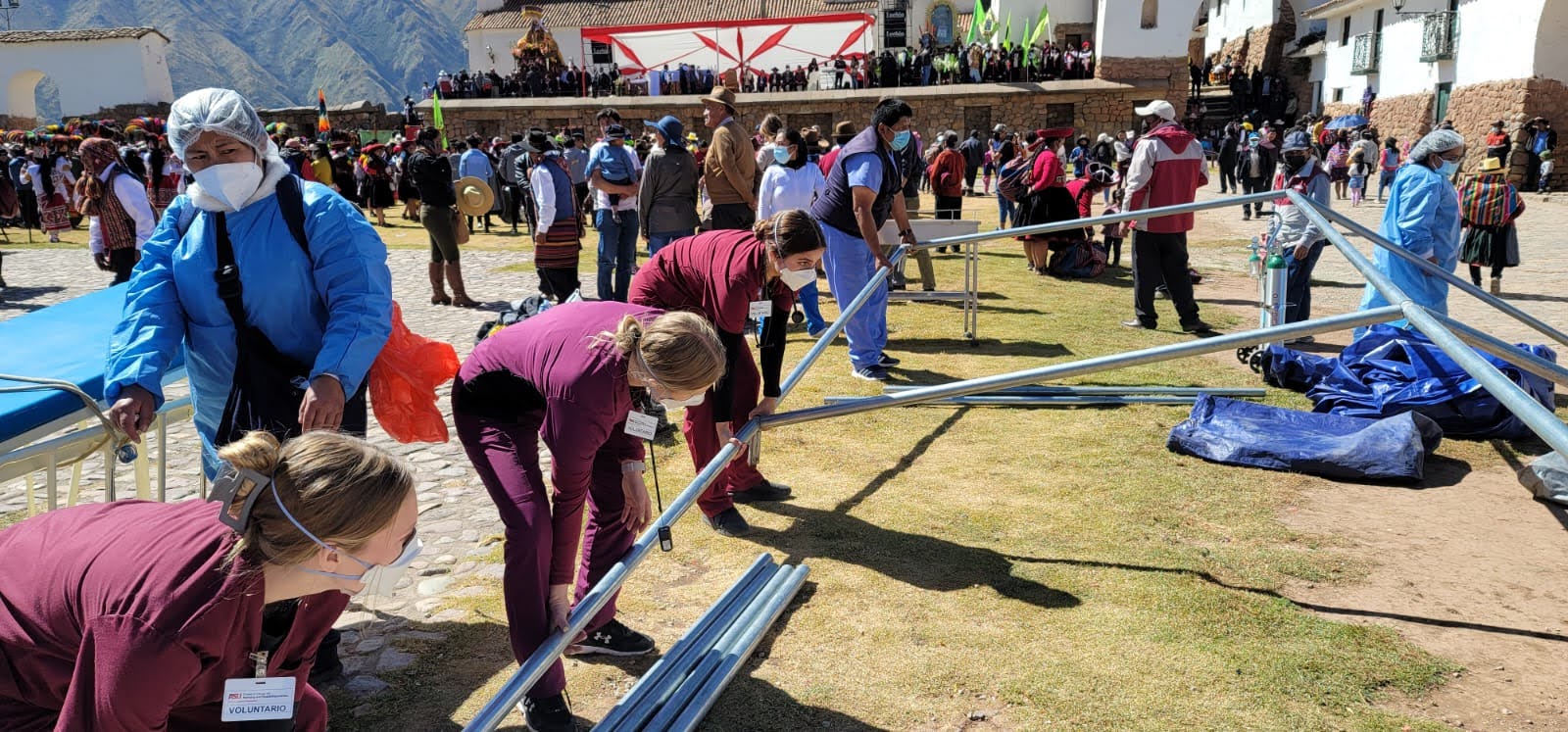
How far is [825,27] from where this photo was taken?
38531mm

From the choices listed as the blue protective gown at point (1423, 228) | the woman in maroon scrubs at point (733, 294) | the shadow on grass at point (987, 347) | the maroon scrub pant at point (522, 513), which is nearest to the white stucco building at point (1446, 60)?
the blue protective gown at point (1423, 228)

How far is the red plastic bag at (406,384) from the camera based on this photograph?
3284mm

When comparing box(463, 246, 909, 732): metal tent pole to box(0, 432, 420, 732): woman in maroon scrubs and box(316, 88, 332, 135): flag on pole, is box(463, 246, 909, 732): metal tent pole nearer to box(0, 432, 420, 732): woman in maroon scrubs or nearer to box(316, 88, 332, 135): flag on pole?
box(0, 432, 420, 732): woman in maroon scrubs

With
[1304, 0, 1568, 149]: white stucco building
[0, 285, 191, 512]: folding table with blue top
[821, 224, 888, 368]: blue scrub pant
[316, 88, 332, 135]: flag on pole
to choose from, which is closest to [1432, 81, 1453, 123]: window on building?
[1304, 0, 1568, 149]: white stucco building

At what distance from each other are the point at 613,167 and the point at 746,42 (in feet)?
103

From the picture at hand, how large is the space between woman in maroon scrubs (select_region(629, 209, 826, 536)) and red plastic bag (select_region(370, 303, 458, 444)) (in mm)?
1047

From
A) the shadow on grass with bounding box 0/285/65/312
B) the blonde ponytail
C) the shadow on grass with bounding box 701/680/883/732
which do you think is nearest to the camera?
the blonde ponytail

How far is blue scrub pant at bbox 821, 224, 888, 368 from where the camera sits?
7258mm

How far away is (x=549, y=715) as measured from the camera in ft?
10.1

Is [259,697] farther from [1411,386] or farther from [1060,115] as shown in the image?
[1060,115]

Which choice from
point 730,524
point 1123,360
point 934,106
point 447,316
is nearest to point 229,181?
point 730,524

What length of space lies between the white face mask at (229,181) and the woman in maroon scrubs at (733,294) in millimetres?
1734

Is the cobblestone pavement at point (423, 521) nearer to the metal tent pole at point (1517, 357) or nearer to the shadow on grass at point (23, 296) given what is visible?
the shadow on grass at point (23, 296)

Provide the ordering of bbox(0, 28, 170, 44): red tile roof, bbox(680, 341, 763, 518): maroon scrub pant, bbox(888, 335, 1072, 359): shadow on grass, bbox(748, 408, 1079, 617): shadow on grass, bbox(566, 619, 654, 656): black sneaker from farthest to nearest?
bbox(0, 28, 170, 44): red tile roof
bbox(888, 335, 1072, 359): shadow on grass
bbox(680, 341, 763, 518): maroon scrub pant
bbox(748, 408, 1079, 617): shadow on grass
bbox(566, 619, 654, 656): black sneaker
